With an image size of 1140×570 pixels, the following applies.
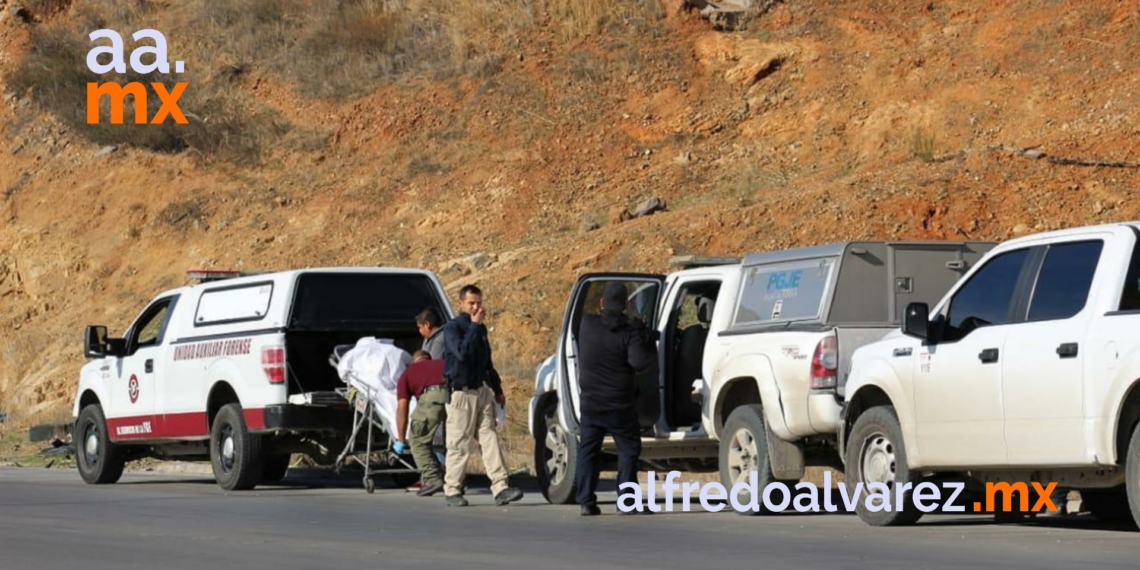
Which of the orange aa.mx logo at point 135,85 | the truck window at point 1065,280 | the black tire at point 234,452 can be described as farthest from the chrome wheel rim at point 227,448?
the orange aa.mx logo at point 135,85

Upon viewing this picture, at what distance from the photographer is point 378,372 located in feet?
60.0

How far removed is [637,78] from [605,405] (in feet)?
90.4

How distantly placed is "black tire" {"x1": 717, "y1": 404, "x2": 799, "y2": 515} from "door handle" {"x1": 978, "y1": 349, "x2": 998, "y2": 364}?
258 centimetres

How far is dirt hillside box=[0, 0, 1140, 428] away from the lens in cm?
3369

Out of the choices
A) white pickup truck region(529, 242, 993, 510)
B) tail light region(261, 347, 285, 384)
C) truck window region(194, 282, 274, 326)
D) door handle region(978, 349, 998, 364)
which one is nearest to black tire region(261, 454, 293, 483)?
truck window region(194, 282, 274, 326)

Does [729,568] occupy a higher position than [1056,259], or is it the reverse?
[1056,259]

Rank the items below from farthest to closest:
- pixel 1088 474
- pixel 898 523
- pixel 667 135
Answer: pixel 667 135
pixel 898 523
pixel 1088 474

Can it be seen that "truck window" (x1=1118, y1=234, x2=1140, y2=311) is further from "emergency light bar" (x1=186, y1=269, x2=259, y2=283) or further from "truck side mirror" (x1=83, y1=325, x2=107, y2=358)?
"truck side mirror" (x1=83, y1=325, x2=107, y2=358)

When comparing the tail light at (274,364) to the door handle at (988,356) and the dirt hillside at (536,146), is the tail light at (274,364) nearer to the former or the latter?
the door handle at (988,356)

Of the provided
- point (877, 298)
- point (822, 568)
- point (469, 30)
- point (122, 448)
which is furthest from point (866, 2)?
point (822, 568)

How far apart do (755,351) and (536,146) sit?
2579cm

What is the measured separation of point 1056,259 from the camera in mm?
12461

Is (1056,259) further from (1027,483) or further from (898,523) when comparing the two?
(898,523)

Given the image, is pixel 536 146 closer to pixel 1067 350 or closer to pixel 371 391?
pixel 371 391
